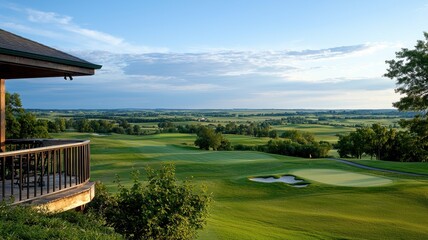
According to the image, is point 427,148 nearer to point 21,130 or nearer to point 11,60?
point 21,130

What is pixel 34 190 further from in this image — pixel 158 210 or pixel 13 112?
pixel 13 112

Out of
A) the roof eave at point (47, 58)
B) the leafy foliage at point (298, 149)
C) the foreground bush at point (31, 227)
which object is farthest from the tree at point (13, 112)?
the leafy foliage at point (298, 149)

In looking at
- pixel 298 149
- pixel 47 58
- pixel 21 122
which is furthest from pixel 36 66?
pixel 298 149

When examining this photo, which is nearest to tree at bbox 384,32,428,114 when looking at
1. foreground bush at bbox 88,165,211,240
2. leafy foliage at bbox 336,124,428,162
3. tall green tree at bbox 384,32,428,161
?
tall green tree at bbox 384,32,428,161

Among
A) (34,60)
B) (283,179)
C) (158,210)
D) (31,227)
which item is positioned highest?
(34,60)

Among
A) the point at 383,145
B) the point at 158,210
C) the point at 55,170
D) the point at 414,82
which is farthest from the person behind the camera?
the point at 383,145

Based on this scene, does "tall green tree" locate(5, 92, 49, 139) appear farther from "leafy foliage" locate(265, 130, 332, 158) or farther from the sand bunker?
"leafy foliage" locate(265, 130, 332, 158)
